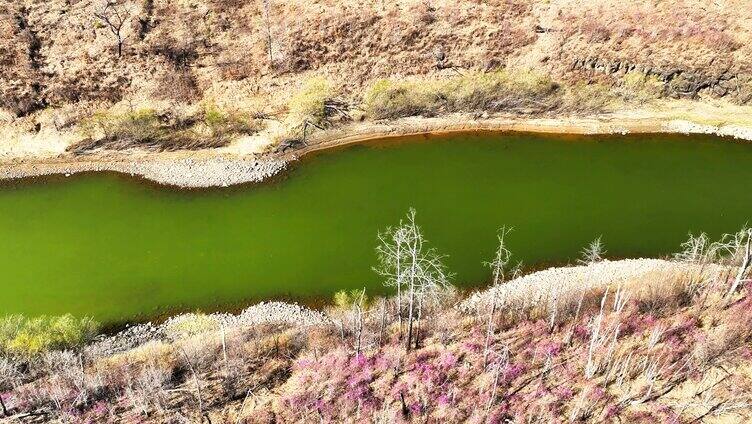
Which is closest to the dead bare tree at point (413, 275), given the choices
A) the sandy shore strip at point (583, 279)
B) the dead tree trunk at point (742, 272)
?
the sandy shore strip at point (583, 279)

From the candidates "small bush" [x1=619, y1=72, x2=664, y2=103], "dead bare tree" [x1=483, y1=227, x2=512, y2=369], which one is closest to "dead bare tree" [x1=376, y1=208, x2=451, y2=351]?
"dead bare tree" [x1=483, y1=227, x2=512, y2=369]

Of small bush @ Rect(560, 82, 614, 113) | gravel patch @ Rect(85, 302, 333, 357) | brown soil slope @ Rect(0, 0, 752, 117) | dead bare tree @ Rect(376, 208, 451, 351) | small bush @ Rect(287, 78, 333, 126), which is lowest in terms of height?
gravel patch @ Rect(85, 302, 333, 357)

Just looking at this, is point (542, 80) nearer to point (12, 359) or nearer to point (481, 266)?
point (481, 266)

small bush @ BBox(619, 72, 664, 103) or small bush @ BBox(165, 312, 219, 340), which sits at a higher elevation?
small bush @ BBox(619, 72, 664, 103)

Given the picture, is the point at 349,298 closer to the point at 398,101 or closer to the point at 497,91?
the point at 398,101

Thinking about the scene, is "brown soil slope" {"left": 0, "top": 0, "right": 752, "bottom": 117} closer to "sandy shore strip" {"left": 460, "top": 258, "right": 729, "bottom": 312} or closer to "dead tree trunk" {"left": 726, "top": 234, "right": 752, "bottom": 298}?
"sandy shore strip" {"left": 460, "top": 258, "right": 729, "bottom": 312}

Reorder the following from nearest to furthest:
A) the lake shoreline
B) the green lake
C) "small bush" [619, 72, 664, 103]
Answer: the green lake, the lake shoreline, "small bush" [619, 72, 664, 103]

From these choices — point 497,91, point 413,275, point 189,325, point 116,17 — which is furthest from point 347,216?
point 116,17
